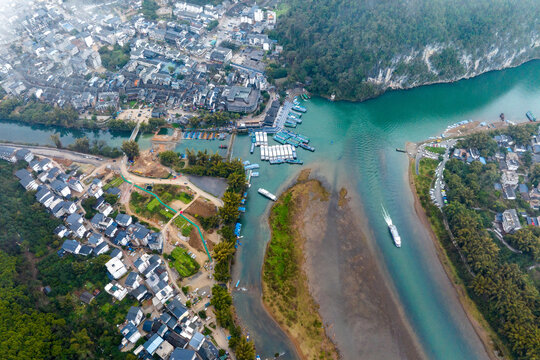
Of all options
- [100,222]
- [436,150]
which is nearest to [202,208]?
[100,222]

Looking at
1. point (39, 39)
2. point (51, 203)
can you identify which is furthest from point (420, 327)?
point (39, 39)

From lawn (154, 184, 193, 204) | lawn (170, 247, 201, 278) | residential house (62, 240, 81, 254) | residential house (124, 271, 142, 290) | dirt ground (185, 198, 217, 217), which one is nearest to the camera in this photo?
residential house (124, 271, 142, 290)

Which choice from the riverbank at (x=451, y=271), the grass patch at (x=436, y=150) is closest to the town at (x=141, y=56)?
the grass patch at (x=436, y=150)

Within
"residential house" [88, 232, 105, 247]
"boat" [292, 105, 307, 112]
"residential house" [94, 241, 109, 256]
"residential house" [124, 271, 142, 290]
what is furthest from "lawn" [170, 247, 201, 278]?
"boat" [292, 105, 307, 112]

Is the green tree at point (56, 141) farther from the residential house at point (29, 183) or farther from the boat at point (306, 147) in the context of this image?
the boat at point (306, 147)

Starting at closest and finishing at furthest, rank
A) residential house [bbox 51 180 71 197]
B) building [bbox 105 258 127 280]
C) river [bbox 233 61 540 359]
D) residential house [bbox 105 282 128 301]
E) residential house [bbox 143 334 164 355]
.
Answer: residential house [bbox 143 334 164 355] < residential house [bbox 105 282 128 301] < river [bbox 233 61 540 359] < building [bbox 105 258 127 280] < residential house [bbox 51 180 71 197]

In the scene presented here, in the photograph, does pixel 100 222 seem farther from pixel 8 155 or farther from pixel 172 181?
pixel 8 155

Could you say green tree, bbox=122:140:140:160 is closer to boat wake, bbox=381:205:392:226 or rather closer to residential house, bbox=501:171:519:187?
boat wake, bbox=381:205:392:226

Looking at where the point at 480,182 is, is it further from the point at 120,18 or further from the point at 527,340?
the point at 120,18
